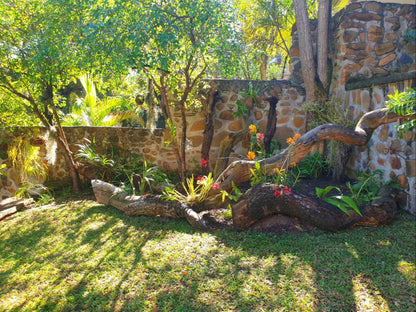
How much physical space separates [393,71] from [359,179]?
61.8 inches

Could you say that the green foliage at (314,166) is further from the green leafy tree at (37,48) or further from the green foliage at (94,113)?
the green foliage at (94,113)

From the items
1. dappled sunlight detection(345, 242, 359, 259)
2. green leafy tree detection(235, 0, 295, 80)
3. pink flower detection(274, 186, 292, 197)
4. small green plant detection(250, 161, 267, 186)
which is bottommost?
dappled sunlight detection(345, 242, 359, 259)

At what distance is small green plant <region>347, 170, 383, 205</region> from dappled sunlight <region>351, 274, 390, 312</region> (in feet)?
4.46

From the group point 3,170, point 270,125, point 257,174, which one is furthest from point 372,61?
point 3,170

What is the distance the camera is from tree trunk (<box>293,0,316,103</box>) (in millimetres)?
4689

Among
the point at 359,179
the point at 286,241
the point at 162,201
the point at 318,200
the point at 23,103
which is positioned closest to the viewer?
the point at 286,241

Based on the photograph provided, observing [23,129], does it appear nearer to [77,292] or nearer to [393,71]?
[77,292]

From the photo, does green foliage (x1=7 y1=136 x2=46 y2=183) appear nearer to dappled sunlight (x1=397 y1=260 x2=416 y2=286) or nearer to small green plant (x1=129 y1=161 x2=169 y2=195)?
small green plant (x1=129 y1=161 x2=169 y2=195)

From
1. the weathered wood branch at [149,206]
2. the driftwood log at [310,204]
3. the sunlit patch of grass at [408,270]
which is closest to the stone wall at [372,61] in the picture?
the driftwood log at [310,204]

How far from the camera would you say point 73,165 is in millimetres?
5102

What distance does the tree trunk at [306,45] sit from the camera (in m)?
4.69

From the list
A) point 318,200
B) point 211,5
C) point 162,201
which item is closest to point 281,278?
point 318,200

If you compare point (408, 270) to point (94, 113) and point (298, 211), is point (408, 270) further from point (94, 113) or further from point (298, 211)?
point (94, 113)

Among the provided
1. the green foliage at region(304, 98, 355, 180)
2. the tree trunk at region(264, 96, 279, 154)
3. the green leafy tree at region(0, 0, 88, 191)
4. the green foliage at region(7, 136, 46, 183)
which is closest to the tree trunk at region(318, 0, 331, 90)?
the green foliage at region(304, 98, 355, 180)
